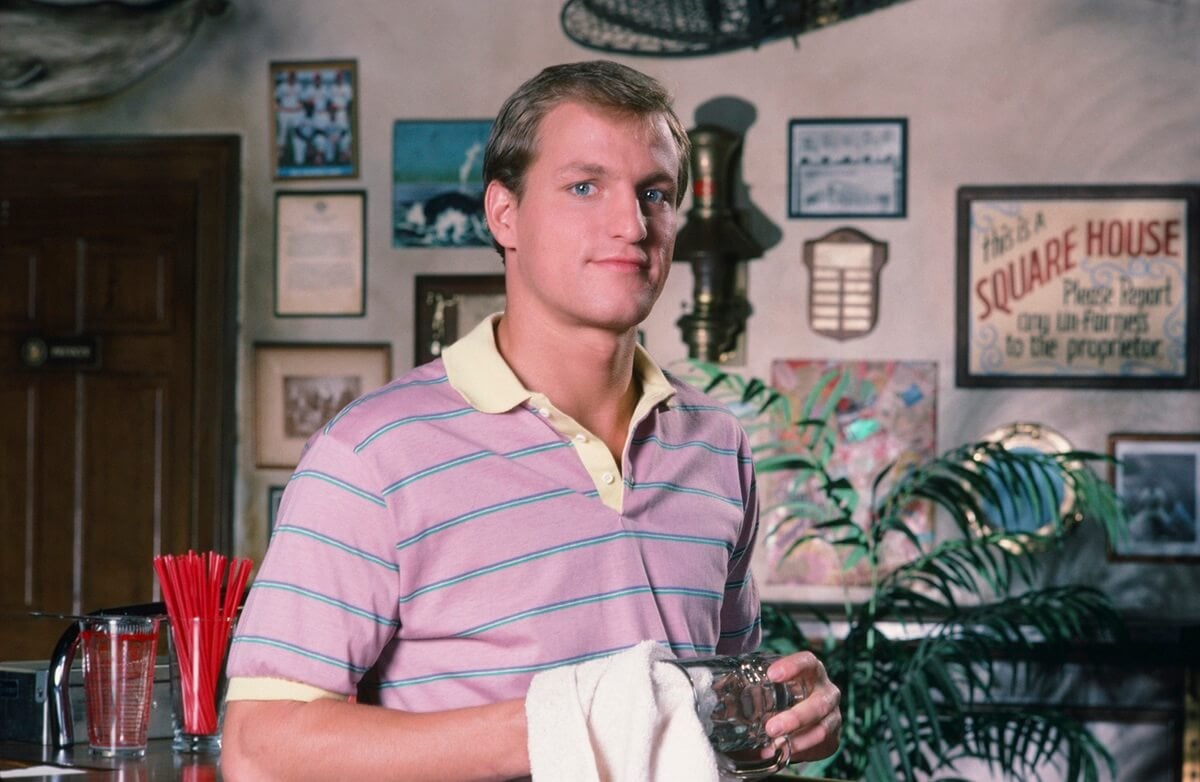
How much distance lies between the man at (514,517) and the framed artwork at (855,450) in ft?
8.75

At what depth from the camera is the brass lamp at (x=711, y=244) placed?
13.7 ft

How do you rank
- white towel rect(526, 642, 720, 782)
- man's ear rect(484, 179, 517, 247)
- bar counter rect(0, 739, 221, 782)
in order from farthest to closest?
bar counter rect(0, 739, 221, 782)
man's ear rect(484, 179, 517, 247)
white towel rect(526, 642, 720, 782)

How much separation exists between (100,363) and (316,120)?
1020 mm

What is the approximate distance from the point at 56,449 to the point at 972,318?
2.83m

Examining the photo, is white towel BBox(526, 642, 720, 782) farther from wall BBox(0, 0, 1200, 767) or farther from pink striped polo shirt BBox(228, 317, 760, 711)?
wall BBox(0, 0, 1200, 767)

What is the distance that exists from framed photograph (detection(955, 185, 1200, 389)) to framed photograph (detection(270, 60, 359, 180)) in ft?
6.07

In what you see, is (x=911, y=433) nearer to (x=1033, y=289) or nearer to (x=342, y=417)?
(x=1033, y=289)

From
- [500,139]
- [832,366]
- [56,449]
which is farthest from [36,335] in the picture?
[500,139]

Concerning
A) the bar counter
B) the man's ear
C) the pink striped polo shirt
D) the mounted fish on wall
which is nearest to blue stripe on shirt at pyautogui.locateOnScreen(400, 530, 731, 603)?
the pink striped polo shirt

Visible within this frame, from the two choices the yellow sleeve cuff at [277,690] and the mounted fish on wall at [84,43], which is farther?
the mounted fish on wall at [84,43]

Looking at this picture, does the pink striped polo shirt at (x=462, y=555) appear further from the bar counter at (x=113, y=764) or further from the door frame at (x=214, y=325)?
the door frame at (x=214, y=325)

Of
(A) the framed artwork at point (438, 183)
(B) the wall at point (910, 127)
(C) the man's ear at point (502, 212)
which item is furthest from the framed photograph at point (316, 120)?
(C) the man's ear at point (502, 212)

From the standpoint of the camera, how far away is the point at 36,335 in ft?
Result: 15.0

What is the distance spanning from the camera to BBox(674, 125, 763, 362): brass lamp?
418 cm
